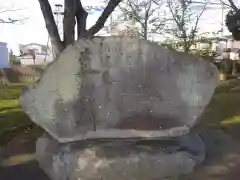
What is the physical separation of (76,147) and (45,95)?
491 mm

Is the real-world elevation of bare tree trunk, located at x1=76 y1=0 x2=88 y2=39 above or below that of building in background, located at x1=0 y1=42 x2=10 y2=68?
above

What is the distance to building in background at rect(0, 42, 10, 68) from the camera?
1664 centimetres

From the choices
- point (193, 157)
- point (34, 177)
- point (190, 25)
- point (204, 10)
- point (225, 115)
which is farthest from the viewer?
point (204, 10)

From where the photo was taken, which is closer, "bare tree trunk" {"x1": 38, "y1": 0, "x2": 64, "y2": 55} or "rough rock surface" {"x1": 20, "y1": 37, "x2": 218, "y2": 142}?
"rough rock surface" {"x1": 20, "y1": 37, "x2": 218, "y2": 142}

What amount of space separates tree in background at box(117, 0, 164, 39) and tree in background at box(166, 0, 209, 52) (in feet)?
1.84

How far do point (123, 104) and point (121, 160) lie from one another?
465 mm

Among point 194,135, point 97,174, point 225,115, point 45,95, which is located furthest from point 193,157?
point 225,115

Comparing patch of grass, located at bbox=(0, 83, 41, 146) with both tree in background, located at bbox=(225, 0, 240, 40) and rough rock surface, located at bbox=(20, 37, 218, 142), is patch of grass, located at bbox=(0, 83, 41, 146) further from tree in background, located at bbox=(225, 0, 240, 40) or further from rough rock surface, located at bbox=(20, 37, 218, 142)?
tree in background, located at bbox=(225, 0, 240, 40)

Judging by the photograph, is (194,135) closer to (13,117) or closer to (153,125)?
(153,125)

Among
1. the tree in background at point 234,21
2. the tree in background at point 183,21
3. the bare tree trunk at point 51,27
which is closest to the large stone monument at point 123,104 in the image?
the bare tree trunk at point 51,27

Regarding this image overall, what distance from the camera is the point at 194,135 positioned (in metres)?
3.79

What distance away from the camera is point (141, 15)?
Result: 49.4 ft

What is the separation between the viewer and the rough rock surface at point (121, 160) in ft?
11.0

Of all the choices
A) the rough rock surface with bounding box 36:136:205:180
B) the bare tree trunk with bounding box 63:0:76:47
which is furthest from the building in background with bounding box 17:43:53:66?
the rough rock surface with bounding box 36:136:205:180
